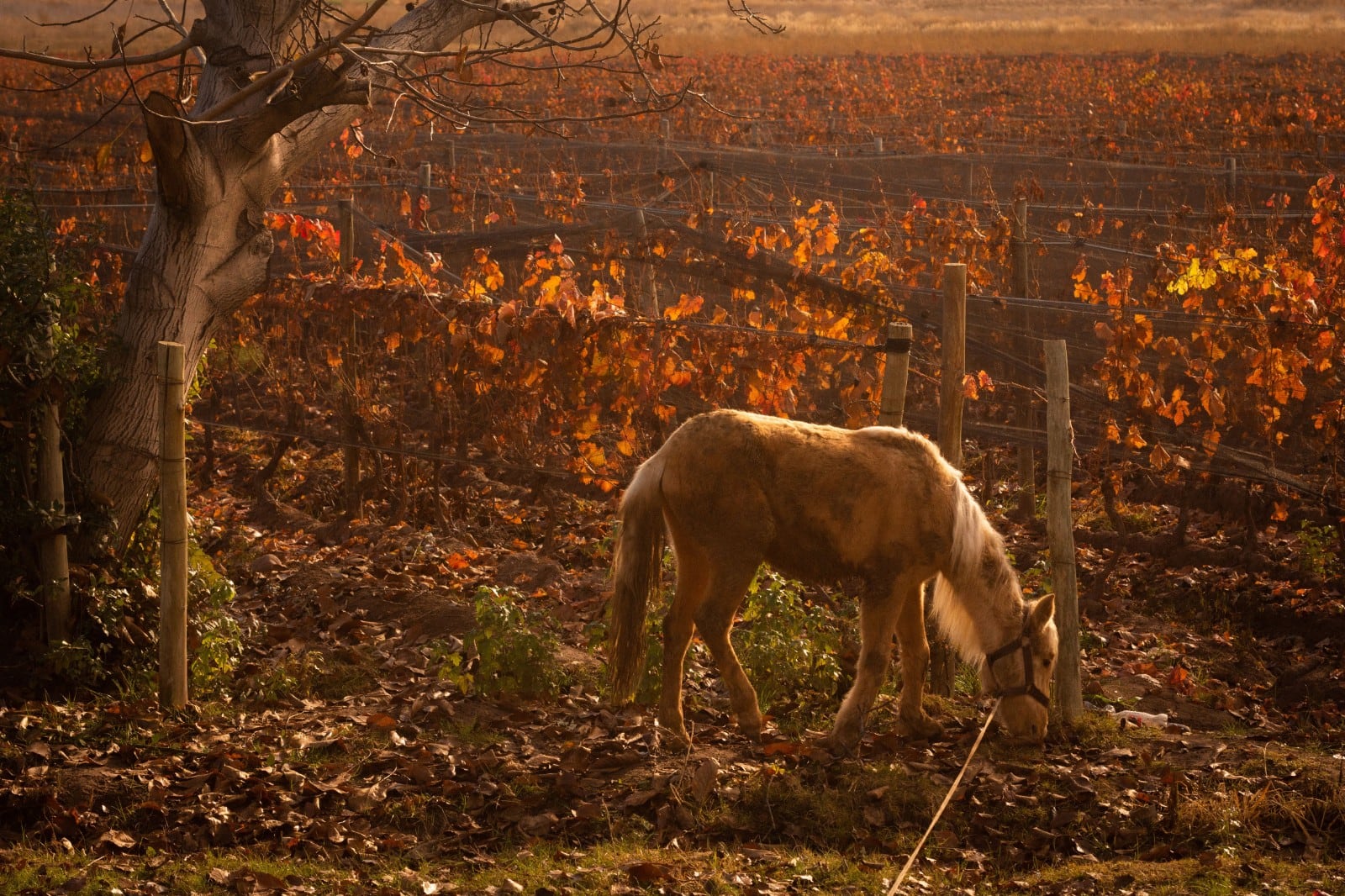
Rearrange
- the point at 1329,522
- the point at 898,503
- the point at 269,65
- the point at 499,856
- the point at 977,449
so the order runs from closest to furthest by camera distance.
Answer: the point at 499,856 → the point at 898,503 → the point at 269,65 → the point at 1329,522 → the point at 977,449

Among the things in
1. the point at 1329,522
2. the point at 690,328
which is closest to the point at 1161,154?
the point at 1329,522

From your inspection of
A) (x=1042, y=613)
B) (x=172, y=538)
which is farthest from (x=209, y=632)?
(x=1042, y=613)

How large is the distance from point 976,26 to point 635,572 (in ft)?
206

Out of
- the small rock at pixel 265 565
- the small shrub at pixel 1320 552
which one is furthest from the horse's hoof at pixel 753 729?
the small shrub at pixel 1320 552

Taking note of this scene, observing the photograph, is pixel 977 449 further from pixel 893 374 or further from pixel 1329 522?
pixel 893 374

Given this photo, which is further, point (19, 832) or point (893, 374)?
point (893, 374)

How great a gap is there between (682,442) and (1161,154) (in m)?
21.2

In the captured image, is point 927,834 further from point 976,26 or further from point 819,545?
point 976,26

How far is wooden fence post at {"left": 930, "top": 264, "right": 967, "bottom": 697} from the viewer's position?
714cm

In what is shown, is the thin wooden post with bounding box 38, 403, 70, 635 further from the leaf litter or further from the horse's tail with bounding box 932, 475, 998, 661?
the horse's tail with bounding box 932, 475, 998, 661

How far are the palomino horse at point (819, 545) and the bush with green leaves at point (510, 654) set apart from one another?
1.98ft

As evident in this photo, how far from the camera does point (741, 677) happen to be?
6.30m

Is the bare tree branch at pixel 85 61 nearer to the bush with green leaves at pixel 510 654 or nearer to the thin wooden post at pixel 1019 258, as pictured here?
the bush with green leaves at pixel 510 654

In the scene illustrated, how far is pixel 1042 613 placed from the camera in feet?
20.6
